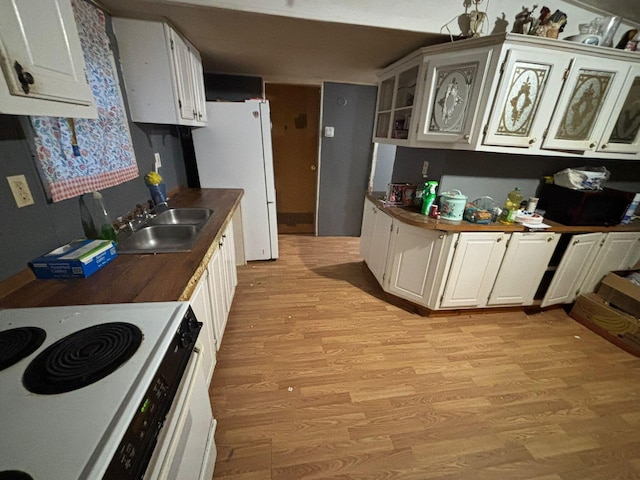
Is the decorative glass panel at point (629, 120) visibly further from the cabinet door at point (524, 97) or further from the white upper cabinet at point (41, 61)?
the white upper cabinet at point (41, 61)

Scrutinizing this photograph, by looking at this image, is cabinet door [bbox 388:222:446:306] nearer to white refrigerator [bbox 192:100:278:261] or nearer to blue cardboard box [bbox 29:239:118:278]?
white refrigerator [bbox 192:100:278:261]

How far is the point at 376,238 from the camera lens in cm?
254

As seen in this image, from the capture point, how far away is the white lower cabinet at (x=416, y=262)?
1.97 m

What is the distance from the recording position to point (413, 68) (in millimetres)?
2051

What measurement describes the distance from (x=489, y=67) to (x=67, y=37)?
2.16 metres

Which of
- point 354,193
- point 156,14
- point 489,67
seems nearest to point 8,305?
point 156,14

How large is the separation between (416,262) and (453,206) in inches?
20.8

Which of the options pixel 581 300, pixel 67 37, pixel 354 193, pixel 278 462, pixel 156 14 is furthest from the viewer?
pixel 354 193

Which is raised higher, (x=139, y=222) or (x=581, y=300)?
(x=139, y=222)

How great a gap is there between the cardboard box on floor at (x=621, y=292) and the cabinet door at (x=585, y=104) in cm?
111

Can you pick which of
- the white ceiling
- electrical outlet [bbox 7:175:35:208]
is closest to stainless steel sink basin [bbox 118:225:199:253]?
electrical outlet [bbox 7:175:35:208]

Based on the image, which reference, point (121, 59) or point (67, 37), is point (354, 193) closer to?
point (121, 59)

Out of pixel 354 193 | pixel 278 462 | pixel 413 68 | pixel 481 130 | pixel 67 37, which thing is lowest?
pixel 278 462

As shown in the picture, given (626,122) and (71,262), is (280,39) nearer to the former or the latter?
(71,262)
